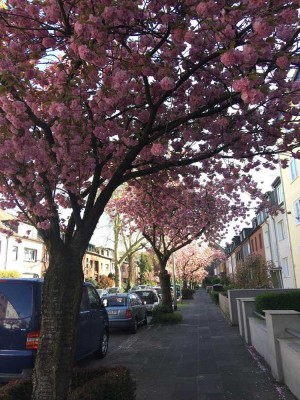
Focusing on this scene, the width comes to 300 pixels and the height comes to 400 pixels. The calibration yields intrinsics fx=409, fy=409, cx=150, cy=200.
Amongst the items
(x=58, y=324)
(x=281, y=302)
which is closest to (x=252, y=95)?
(x=58, y=324)

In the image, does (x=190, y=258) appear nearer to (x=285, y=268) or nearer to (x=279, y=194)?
(x=285, y=268)

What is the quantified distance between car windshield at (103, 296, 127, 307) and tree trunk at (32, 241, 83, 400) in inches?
410

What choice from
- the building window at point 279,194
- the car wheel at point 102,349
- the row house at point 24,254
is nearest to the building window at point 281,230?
the building window at point 279,194

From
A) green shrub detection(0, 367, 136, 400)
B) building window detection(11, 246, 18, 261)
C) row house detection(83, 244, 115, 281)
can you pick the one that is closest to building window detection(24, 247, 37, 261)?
building window detection(11, 246, 18, 261)

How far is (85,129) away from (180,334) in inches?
383

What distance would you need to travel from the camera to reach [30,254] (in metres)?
40.2

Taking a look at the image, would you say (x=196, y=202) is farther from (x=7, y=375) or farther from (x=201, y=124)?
(x=7, y=375)

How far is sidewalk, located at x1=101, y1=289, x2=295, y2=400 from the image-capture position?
627 cm

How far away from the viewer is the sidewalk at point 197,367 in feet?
20.6

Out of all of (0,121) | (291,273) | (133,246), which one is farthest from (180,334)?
(133,246)

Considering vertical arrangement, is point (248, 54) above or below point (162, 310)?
above

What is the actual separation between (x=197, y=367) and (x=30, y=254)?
3449 cm

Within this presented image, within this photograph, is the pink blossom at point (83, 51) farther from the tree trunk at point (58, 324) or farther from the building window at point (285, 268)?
the building window at point (285, 268)

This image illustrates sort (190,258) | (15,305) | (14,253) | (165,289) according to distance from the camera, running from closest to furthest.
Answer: (15,305), (165,289), (14,253), (190,258)
